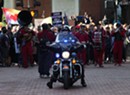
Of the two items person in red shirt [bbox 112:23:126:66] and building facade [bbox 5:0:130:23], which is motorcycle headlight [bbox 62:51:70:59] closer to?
person in red shirt [bbox 112:23:126:66]

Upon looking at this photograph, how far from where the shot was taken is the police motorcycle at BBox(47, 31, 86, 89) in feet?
47.4

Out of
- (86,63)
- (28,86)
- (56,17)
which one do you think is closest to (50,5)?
(56,17)

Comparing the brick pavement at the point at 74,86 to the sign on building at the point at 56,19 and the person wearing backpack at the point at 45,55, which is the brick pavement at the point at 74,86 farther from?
the sign on building at the point at 56,19

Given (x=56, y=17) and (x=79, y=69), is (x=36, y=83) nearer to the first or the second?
(x=79, y=69)

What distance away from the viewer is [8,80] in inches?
680

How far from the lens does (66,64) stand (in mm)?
14531

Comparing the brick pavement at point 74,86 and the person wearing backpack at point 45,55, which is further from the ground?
the person wearing backpack at point 45,55

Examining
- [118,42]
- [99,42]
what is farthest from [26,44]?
[118,42]

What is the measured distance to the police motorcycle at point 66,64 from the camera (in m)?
14.4

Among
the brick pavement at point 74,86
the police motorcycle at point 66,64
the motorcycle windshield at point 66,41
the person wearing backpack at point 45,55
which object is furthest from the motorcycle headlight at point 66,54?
the person wearing backpack at point 45,55

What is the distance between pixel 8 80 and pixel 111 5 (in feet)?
100

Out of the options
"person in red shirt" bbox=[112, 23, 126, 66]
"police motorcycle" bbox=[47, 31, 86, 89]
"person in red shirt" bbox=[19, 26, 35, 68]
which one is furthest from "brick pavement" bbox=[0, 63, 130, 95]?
"person in red shirt" bbox=[112, 23, 126, 66]

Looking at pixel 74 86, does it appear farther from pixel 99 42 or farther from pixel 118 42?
pixel 118 42

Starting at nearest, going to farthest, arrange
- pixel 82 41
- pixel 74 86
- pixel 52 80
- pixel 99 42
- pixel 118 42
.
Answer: pixel 52 80
pixel 74 86
pixel 99 42
pixel 82 41
pixel 118 42
